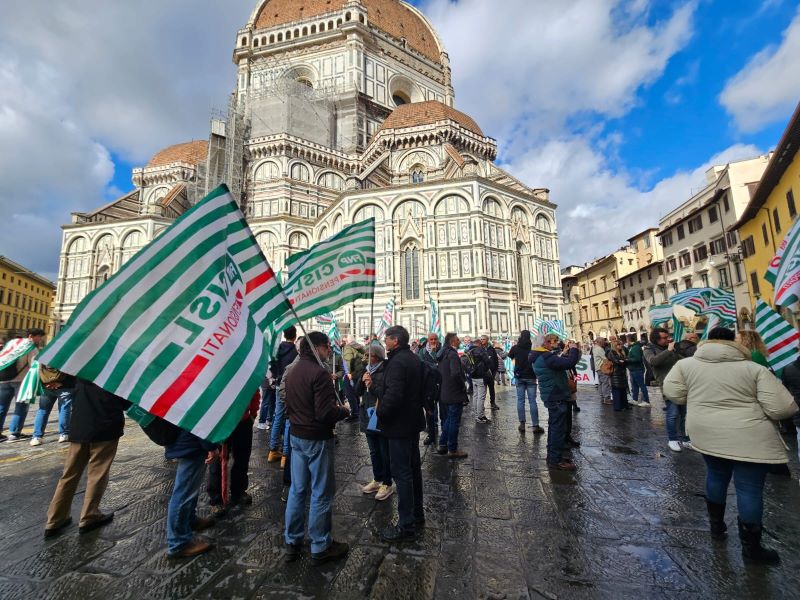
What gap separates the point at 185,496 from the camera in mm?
2869

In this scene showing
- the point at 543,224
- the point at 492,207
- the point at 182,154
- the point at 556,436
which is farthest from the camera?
the point at 182,154

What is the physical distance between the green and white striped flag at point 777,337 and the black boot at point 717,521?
3146 mm

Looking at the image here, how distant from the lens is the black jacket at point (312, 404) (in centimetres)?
282

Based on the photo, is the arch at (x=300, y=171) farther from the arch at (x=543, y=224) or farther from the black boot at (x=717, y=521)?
the black boot at (x=717, y=521)

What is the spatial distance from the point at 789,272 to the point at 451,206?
71.6ft

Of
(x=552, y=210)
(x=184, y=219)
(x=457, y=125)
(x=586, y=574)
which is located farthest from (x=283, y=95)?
(x=586, y=574)

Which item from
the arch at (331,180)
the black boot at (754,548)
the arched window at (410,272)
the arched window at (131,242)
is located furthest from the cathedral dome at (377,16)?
the black boot at (754,548)

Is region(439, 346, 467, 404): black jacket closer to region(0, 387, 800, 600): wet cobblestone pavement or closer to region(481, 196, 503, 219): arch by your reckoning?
region(0, 387, 800, 600): wet cobblestone pavement

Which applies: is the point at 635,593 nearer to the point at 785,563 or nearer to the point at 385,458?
the point at 785,563

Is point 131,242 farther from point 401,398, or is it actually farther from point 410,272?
point 401,398

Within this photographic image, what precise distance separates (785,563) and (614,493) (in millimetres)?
1405

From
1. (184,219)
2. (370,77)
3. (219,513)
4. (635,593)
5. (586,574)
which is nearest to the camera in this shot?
(635,593)

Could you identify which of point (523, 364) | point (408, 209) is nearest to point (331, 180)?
point (408, 209)

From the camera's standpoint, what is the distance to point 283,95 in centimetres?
3359
